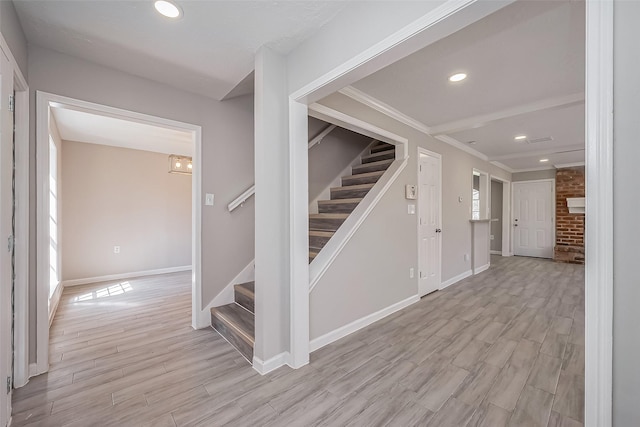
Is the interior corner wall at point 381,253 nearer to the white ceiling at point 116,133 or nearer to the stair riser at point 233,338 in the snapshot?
the stair riser at point 233,338

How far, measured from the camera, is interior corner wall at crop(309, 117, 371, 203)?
3.82m

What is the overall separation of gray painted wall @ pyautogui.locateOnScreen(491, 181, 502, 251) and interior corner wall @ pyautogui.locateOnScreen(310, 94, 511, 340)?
13.7 feet

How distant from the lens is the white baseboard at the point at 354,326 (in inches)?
90.4

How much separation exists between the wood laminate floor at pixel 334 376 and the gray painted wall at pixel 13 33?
6.99ft

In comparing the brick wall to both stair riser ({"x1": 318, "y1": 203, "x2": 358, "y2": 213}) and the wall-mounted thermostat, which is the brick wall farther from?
stair riser ({"x1": 318, "y1": 203, "x2": 358, "y2": 213})

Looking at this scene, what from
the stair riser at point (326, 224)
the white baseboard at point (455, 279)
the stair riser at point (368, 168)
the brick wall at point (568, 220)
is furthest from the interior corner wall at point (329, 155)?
the brick wall at point (568, 220)

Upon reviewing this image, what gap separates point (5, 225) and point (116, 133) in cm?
315

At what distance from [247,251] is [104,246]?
323cm

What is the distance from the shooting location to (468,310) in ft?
10.4

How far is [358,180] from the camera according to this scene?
384cm

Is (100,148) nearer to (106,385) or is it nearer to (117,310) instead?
(117,310)

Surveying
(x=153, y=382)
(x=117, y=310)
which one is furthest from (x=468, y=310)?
(x=117, y=310)

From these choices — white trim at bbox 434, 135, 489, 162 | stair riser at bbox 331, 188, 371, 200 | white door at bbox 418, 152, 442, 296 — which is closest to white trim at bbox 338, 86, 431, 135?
→ white door at bbox 418, 152, 442, 296

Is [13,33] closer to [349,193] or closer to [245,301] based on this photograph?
[245,301]
